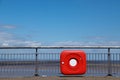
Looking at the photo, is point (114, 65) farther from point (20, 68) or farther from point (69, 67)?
point (20, 68)

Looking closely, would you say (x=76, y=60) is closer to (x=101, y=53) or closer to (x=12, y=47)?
(x=101, y=53)

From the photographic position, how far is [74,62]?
1642 centimetres

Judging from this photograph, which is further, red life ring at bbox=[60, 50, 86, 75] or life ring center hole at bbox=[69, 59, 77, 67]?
life ring center hole at bbox=[69, 59, 77, 67]

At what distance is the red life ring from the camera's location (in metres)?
16.2

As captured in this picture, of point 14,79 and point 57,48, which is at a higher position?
point 57,48

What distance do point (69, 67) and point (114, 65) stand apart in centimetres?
257

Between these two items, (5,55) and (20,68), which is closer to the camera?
(5,55)

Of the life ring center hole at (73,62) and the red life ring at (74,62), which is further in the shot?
the life ring center hole at (73,62)

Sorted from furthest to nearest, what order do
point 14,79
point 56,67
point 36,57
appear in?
point 56,67, point 36,57, point 14,79

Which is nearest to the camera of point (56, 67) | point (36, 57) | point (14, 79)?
point (14, 79)

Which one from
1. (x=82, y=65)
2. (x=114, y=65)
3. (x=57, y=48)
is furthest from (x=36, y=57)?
(x=114, y=65)

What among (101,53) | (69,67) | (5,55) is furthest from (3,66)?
(101,53)

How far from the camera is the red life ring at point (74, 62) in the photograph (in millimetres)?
16203

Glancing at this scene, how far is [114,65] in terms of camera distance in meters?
17.8
